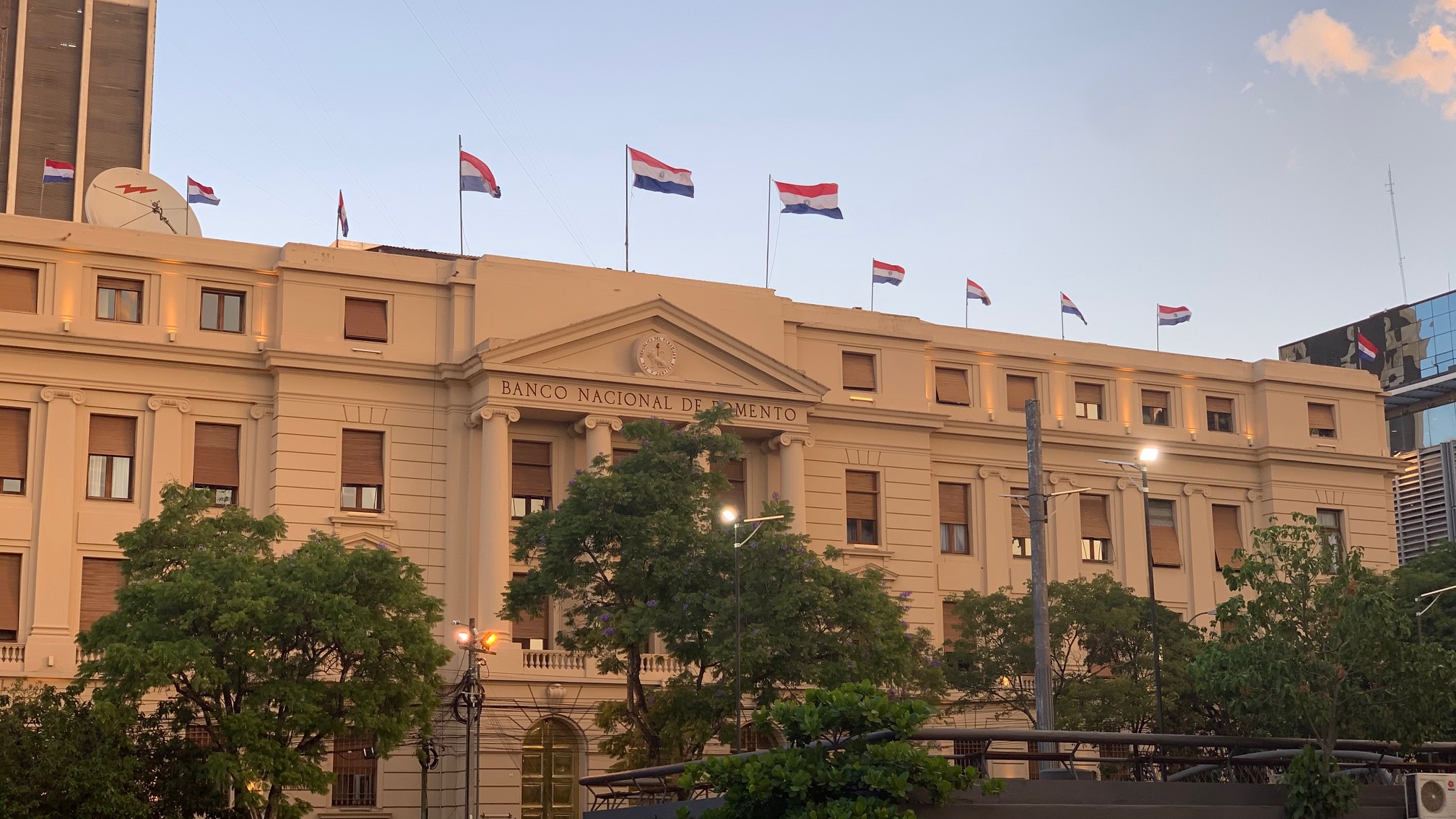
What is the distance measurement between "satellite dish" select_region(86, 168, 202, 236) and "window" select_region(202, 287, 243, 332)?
218 centimetres

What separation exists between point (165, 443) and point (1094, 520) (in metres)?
31.9

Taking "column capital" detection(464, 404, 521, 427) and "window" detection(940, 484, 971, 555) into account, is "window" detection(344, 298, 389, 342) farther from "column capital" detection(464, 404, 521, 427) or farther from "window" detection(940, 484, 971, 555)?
"window" detection(940, 484, 971, 555)

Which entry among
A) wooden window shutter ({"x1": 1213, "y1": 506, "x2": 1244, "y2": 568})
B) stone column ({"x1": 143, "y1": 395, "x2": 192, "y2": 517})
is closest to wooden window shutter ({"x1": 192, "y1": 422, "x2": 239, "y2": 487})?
stone column ({"x1": 143, "y1": 395, "x2": 192, "y2": 517})

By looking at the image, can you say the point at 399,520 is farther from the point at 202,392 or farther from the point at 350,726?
the point at 350,726

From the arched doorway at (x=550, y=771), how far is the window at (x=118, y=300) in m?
16.4

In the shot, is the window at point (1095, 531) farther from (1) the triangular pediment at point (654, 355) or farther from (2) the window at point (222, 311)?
(2) the window at point (222, 311)

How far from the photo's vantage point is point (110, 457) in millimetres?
51531

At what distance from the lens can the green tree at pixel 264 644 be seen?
38.4 m

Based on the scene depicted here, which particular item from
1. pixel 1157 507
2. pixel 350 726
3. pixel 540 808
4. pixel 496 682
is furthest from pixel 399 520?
pixel 1157 507

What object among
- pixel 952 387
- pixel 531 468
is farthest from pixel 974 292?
pixel 531 468

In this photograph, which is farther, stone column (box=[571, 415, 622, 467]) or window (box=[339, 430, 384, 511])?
stone column (box=[571, 415, 622, 467])

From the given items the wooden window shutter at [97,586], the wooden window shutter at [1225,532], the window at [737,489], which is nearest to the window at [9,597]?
the wooden window shutter at [97,586]

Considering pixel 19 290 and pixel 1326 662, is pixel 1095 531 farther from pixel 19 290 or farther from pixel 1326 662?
pixel 19 290

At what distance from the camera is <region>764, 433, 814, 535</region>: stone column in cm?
5669
